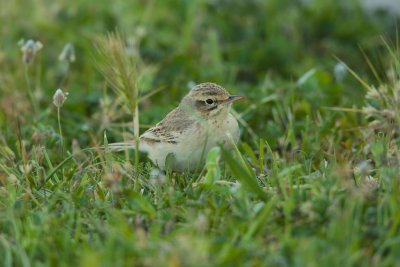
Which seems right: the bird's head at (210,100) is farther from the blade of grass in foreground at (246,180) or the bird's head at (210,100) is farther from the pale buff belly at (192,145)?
the blade of grass in foreground at (246,180)

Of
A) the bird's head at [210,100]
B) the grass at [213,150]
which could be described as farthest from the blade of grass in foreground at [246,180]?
the bird's head at [210,100]

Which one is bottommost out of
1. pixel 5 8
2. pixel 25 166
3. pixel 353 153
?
pixel 353 153

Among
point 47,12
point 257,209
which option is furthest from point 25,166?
point 47,12

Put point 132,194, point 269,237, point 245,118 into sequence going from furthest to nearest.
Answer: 1. point 245,118
2. point 132,194
3. point 269,237

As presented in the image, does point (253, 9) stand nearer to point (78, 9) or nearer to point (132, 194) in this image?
point (78, 9)

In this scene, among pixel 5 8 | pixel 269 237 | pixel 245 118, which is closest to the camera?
pixel 269 237

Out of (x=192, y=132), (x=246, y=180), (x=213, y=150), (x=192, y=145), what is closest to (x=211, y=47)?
(x=192, y=132)

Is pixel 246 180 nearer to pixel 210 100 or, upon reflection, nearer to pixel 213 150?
pixel 213 150
